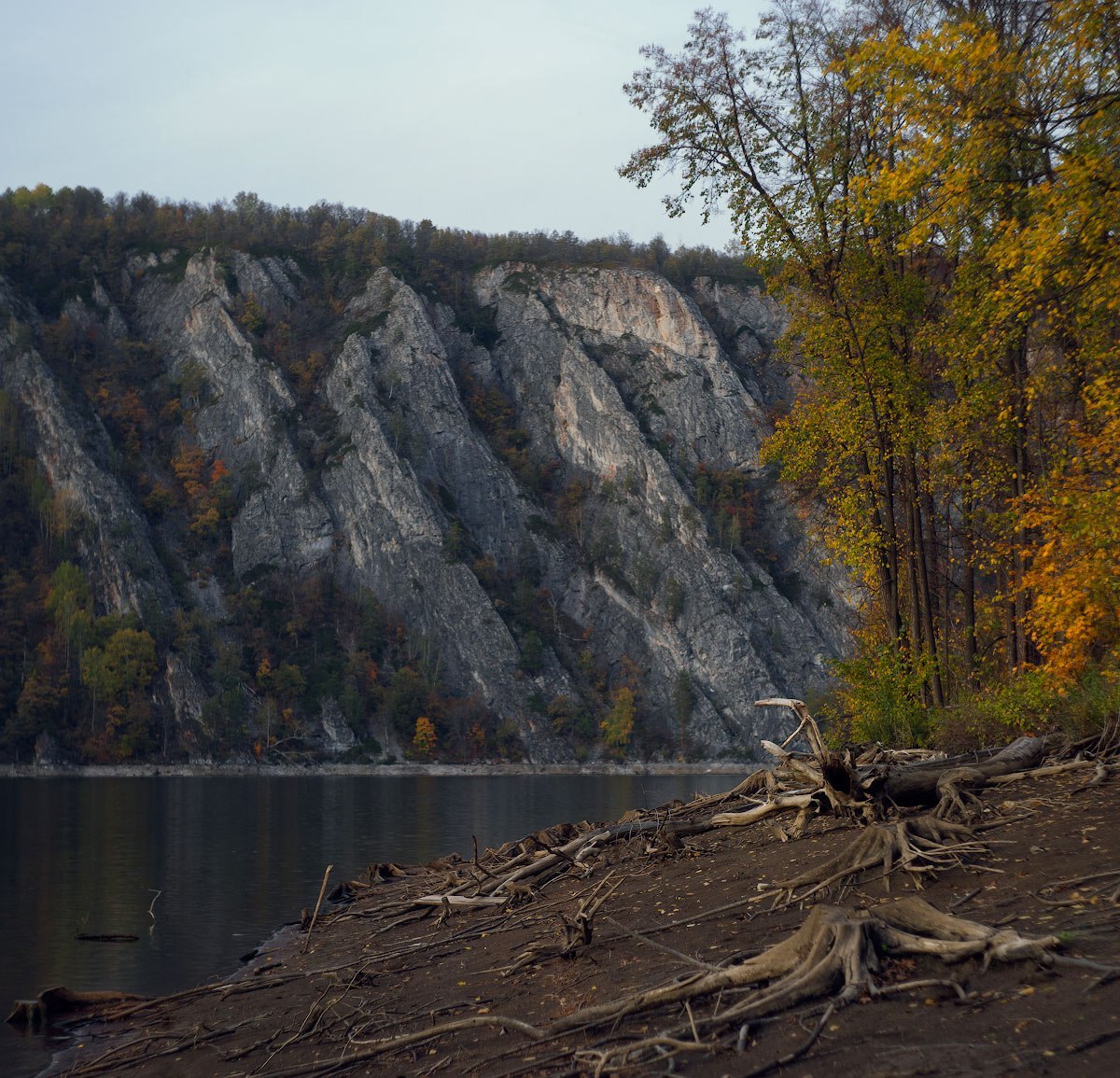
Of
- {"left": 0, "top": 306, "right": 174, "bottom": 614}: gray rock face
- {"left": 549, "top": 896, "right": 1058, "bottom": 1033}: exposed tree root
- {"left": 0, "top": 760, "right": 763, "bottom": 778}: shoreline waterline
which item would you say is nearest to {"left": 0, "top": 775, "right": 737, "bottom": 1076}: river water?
{"left": 549, "top": 896, "right": 1058, "bottom": 1033}: exposed tree root

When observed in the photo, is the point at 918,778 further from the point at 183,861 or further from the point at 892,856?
the point at 183,861

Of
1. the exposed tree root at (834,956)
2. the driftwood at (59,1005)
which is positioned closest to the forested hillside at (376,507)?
the driftwood at (59,1005)

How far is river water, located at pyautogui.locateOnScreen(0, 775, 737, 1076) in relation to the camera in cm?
1650

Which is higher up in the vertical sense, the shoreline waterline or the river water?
the river water

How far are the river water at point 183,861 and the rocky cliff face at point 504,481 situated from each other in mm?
50771

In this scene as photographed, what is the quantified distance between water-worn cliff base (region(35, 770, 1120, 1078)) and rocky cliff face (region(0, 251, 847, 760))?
95851 mm

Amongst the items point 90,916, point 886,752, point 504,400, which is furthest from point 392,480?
point 886,752

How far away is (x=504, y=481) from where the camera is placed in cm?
12769

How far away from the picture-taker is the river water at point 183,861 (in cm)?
1650

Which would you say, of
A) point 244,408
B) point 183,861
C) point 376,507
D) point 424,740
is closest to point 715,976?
point 183,861

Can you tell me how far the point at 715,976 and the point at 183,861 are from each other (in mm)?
25235

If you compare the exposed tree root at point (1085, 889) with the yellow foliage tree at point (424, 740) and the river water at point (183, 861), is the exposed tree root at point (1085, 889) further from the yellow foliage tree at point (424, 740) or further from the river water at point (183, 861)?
the yellow foliage tree at point (424, 740)

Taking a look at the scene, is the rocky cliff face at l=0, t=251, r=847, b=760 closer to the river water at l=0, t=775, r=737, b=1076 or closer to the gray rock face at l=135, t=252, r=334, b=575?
the gray rock face at l=135, t=252, r=334, b=575

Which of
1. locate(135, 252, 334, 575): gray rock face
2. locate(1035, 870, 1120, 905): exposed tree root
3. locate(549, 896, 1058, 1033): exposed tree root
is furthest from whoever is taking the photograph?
locate(135, 252, 334, 575): gray rock face
